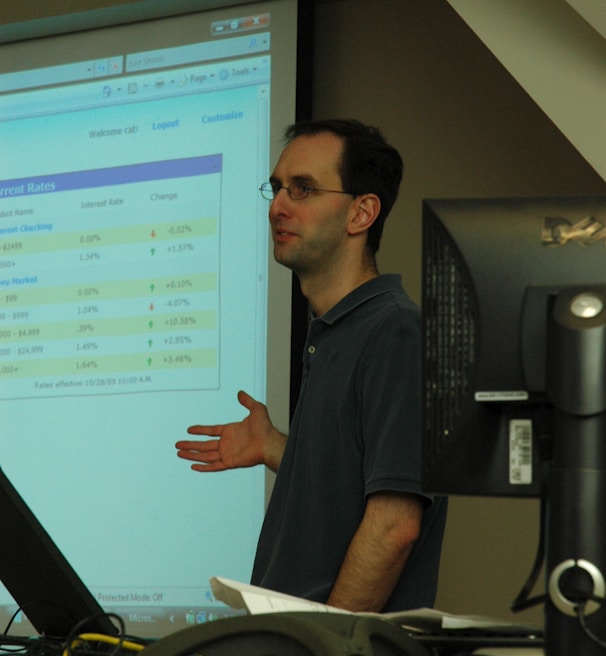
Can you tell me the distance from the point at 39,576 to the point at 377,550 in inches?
20.5

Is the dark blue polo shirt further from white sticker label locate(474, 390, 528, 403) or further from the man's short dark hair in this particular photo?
white sticker label locate(474, 390, 528, 403)

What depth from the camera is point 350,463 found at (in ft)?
5.89

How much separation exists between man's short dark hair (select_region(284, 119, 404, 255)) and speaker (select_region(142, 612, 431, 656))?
49.7 inches

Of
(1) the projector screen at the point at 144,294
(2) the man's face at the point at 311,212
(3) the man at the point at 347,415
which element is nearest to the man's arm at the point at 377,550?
(3) the man at the point at 347,415

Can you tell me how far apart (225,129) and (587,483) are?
6.98 ft

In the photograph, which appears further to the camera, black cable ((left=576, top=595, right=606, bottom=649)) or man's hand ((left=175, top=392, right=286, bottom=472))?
man's hand ((left=175, top=392, right=286, bottom=472))

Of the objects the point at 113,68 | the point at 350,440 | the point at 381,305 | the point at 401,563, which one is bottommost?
the point at 401,563

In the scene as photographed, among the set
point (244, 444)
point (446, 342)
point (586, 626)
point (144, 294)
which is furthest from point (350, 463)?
point (144, 294)

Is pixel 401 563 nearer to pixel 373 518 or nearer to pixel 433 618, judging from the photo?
pixel 373 518

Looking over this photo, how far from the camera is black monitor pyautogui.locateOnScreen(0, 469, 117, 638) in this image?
55.4 inches

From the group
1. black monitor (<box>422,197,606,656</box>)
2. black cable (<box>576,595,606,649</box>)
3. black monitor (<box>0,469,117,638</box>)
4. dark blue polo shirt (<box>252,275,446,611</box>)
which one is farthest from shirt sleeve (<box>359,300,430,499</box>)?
black cable (<box>576,595,606,649</box>)

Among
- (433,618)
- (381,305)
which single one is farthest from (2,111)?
(433,618)

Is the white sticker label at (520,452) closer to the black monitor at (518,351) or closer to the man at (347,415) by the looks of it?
the black monitor at (518,351)

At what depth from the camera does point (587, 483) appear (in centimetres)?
90
